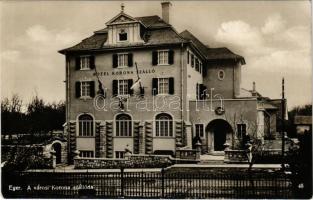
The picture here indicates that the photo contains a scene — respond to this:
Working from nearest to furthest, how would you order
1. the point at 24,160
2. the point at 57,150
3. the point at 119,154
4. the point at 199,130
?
the point at 24,160, the point at 57,150, the point at 119,154, the point at 199,130

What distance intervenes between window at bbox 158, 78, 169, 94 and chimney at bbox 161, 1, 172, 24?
82.9 inches

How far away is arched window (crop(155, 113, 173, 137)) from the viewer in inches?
526

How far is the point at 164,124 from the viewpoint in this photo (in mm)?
13414

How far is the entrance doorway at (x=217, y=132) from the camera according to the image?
1395 centimetres

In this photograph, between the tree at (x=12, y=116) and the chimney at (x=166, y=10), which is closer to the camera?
the chimney at (x=166, y=10)

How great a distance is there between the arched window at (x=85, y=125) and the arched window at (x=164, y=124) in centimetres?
194

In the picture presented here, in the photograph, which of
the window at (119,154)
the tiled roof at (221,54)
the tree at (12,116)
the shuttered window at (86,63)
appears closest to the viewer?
the tree at (12,116)

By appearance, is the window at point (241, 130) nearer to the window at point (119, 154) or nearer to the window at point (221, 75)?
the window at point (221, 75)

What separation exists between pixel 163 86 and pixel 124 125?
65.2 inches

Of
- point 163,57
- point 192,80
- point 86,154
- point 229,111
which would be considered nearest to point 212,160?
point 229,111

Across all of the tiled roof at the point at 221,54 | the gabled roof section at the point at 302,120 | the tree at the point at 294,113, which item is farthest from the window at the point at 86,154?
the gabled roof section at the point at 302,120

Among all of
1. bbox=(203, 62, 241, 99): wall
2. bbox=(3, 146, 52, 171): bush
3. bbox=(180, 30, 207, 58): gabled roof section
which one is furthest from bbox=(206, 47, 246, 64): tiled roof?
bbox=(3, 146, 52, 171): bush

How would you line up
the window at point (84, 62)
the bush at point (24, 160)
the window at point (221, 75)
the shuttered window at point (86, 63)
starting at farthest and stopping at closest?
1. the window at point (221, 75)
2. the window at point (84, 62)
3. the shuttered window at point (86, 63)
4. the bush at point (24, 160)

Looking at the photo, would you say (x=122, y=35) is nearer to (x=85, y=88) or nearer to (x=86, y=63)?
(x=86, y=63)
